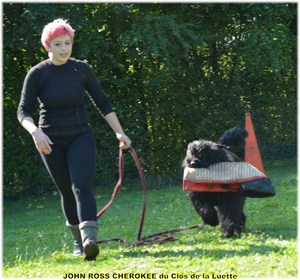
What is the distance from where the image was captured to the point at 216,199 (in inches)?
177

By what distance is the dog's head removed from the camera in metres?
4.36

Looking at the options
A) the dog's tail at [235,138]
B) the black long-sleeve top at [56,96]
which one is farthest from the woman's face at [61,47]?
the dog's tail at [235,138]

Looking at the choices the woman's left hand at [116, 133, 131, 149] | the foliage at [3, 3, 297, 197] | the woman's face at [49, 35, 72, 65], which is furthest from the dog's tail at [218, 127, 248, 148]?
the foliage at [3, 3, 297, 197]

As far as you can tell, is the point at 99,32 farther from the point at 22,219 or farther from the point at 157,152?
the point at 22,219

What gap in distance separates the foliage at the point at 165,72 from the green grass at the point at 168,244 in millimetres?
1768

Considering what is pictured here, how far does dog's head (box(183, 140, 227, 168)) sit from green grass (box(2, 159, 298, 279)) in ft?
2.81

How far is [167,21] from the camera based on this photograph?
8898mm

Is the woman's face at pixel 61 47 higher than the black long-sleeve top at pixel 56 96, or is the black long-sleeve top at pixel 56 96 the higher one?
the woman's face at pixel 61 47

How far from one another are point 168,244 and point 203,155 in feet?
3.57

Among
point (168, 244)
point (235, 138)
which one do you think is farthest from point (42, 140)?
point (235, 138)

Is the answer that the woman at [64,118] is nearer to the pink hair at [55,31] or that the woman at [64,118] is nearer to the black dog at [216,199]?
the pink hair at [55,31]

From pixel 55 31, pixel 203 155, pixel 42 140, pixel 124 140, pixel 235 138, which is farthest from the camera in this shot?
pixel 235 138

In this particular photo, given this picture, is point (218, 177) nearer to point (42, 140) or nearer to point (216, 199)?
point (216, 199)

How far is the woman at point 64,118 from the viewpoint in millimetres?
3459
